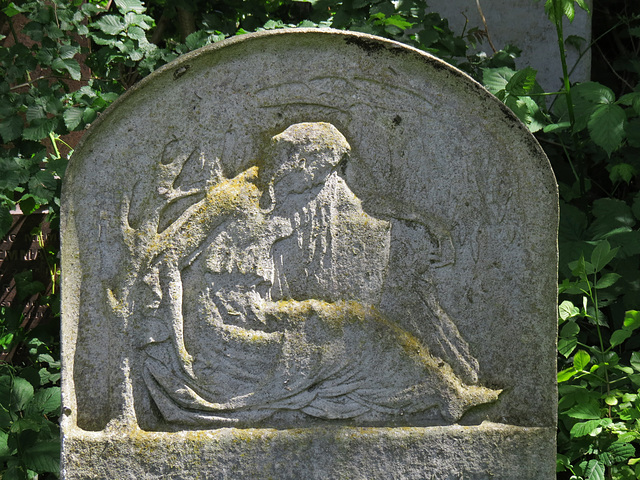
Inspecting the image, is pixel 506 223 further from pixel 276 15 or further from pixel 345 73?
pixel 276 15

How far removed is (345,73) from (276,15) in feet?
7.43

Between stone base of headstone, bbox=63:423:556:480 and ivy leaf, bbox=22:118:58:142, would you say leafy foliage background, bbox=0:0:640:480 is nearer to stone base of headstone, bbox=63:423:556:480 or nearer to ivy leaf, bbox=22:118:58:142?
ivy leaf, bbox=22:118:58:142

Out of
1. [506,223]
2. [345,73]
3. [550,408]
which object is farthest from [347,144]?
[550,408]

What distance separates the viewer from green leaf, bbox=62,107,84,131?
3055 mm

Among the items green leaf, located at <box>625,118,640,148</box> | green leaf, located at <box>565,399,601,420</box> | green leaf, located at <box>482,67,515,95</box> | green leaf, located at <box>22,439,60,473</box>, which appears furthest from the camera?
green leaf, located at <box>625,118,640,148</box>

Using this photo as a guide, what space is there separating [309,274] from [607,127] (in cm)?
152

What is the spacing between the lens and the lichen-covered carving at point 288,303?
2363 mm

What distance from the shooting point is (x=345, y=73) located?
2.36 meters

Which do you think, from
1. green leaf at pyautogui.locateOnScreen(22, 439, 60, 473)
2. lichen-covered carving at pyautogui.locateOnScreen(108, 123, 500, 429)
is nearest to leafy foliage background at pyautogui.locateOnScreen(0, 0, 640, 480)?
green leaf at pyautogui.locateOnScreen(22, 439, 60, 473)

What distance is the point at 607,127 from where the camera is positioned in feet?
9.82

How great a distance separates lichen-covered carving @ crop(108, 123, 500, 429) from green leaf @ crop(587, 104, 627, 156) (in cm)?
104

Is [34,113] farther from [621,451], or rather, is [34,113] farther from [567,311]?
[621,451]

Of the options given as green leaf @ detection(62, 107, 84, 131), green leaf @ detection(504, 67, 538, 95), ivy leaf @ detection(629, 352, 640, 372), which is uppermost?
green leaf @ detection(504, 67, 538, 95)

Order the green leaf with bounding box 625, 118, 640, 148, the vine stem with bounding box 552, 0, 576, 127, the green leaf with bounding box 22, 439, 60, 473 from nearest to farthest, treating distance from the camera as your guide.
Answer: the green leaf with bounding box 22, 439, 60, 473 < the vine stem with bounding box 552, 0, 576, 127 < the green leaf with bounding box 625, 118, 640, 148
